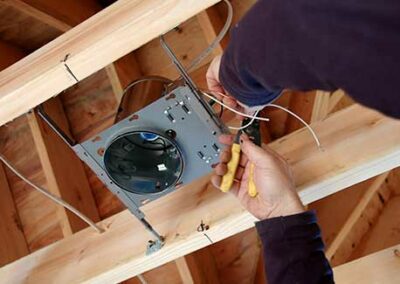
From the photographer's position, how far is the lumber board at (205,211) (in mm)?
1181

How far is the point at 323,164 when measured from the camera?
3.95 ft

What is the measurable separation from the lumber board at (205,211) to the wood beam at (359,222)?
3.15 feet

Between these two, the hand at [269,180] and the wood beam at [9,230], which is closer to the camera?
the hand at [269,180]

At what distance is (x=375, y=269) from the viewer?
1.45 metres

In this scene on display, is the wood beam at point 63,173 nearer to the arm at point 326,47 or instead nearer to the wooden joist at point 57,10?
the wooden joist at point 57,10

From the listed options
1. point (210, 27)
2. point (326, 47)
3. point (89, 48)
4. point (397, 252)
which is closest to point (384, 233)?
point (397, 252)

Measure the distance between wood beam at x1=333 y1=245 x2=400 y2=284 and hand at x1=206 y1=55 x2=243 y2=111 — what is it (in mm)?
680

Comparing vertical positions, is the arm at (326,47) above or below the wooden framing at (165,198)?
below

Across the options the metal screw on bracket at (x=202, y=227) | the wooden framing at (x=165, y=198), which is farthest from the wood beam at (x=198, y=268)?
the metal screw on bracket at (x=202, y=227)

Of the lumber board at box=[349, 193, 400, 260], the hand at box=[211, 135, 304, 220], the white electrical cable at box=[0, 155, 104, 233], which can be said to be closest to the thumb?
the hand at box=[211, 135, 304, 220]

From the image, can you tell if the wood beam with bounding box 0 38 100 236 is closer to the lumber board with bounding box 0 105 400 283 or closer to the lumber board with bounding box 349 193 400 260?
the lumber board with bounding box 0 105 400 283

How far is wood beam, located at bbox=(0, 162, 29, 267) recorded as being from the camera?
1946 millimetres

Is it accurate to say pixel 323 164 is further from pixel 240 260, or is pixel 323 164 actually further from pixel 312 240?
pixel 240 260

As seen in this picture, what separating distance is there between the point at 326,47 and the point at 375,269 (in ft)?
3.45
